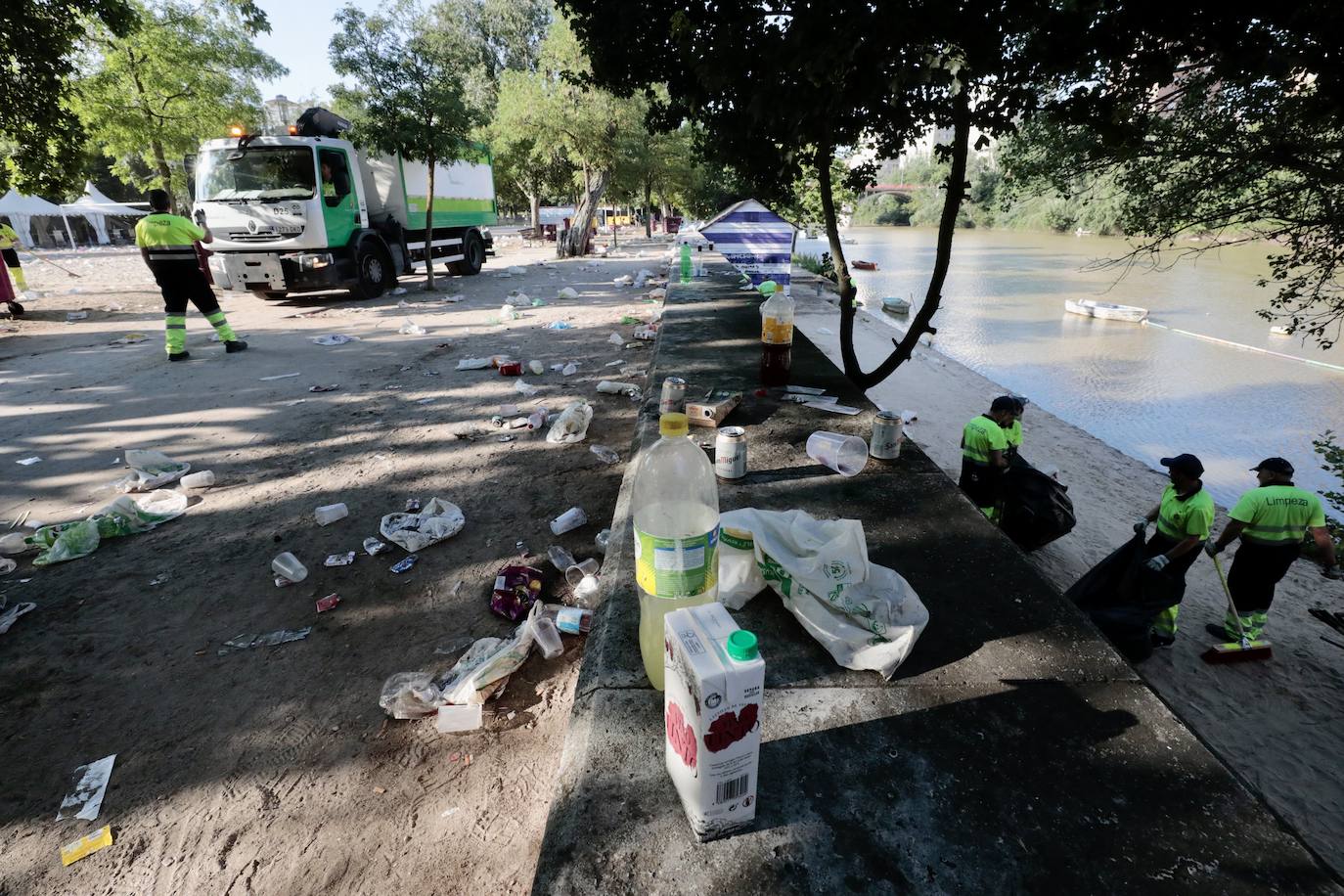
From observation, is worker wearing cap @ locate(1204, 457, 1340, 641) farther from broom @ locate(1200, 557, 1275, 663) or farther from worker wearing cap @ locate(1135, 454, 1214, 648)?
worker wearing cap @ locate(1135, 454, 1214, 648)

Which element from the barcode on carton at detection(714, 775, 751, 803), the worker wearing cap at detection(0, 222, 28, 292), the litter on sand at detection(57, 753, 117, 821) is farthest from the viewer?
the worker wearing cap at detection(0, 222, 28, 292)

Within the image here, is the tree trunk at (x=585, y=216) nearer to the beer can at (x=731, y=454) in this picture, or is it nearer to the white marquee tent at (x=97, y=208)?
the white marquee tent at (x=97, y=208)

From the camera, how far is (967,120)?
3482 mm

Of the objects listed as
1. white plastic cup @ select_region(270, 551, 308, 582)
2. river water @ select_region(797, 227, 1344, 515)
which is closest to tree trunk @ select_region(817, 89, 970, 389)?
river water @ select_region(797, 227, 1344, 515)

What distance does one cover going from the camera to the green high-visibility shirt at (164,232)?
24.2 feet

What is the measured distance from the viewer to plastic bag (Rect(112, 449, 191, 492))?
14.0 feet

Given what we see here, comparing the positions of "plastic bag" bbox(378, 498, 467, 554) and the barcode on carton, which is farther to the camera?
"plastic bag" bbox(378, 498, 467, 554)

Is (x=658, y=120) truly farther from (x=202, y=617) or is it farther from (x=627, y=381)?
(x=202, y=617)

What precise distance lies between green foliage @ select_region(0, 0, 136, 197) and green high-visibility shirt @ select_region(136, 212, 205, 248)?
1169mm

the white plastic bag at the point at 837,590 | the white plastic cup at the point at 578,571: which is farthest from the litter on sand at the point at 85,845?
the white plastic bag at the point at 837,590

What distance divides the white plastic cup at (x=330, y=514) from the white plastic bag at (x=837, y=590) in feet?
9.57

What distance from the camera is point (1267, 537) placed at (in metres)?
3.43

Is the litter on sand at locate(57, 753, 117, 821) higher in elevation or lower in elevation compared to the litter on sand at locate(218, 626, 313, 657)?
lower

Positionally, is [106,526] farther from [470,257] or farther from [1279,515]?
[470,257]
